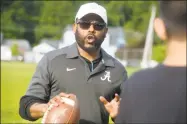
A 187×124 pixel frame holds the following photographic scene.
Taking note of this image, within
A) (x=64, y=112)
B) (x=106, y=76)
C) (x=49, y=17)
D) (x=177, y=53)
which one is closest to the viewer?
(x=177, y=53)

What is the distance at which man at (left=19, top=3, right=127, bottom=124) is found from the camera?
497 cm

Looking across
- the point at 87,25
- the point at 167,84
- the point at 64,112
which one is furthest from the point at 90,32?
the point at 167,84

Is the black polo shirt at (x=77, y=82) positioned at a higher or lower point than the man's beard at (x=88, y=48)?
lower

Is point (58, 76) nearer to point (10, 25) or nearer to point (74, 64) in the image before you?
point (74, 64)

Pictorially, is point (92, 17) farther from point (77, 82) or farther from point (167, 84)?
point (167, 84)

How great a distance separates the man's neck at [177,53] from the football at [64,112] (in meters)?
1.21

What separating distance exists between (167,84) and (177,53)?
0.51 feet

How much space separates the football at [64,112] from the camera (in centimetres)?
380

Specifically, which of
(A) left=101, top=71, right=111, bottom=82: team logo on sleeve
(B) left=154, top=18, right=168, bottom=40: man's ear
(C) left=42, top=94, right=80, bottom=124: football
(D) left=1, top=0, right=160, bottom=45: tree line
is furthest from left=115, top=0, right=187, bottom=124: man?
(D) left=1, top=0, right=160, bottom=45: tree line

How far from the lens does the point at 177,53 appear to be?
2.78m

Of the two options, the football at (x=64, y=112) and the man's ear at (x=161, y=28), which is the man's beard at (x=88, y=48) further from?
the man's ear at (x=161, y=28)

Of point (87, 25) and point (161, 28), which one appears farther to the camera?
point (87, 25)

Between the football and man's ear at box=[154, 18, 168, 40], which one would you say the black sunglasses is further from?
man's ear at box=[154, 18, 168, 40]

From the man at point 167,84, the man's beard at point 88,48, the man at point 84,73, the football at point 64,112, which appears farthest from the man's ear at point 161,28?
the man's beard at point 88,48
